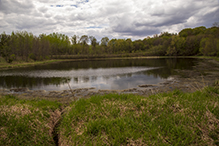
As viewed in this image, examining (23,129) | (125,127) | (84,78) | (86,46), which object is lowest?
(84,78)

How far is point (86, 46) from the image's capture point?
102312mm

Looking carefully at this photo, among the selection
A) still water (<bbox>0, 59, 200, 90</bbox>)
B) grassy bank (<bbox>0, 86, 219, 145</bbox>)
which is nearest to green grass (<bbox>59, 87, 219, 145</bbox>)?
grassy bank (<bbox>0, 86, 219, 145</bbox>)

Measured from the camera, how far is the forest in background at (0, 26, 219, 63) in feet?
170

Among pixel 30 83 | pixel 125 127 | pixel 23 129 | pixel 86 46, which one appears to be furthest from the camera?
pixel 86 46

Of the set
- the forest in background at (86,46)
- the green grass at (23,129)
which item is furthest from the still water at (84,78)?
the forest in background at (86,46)

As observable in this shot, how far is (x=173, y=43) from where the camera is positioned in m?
89.8

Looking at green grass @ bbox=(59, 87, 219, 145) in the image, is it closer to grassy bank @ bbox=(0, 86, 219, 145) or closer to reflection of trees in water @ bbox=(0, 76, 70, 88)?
grassy bank @ bbox=(0, 86, 219, 145)

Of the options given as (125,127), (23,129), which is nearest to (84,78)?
(23,129)

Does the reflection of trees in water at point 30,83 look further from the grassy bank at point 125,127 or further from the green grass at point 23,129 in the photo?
the grassy bank at point 125,127

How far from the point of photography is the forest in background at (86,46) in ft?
170

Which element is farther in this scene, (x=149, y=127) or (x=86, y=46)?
(x=86, y=46)

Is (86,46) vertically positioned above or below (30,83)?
above

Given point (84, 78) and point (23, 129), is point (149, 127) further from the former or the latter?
point (84, 78)

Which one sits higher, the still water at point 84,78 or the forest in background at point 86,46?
the forest in background at point 86,46
